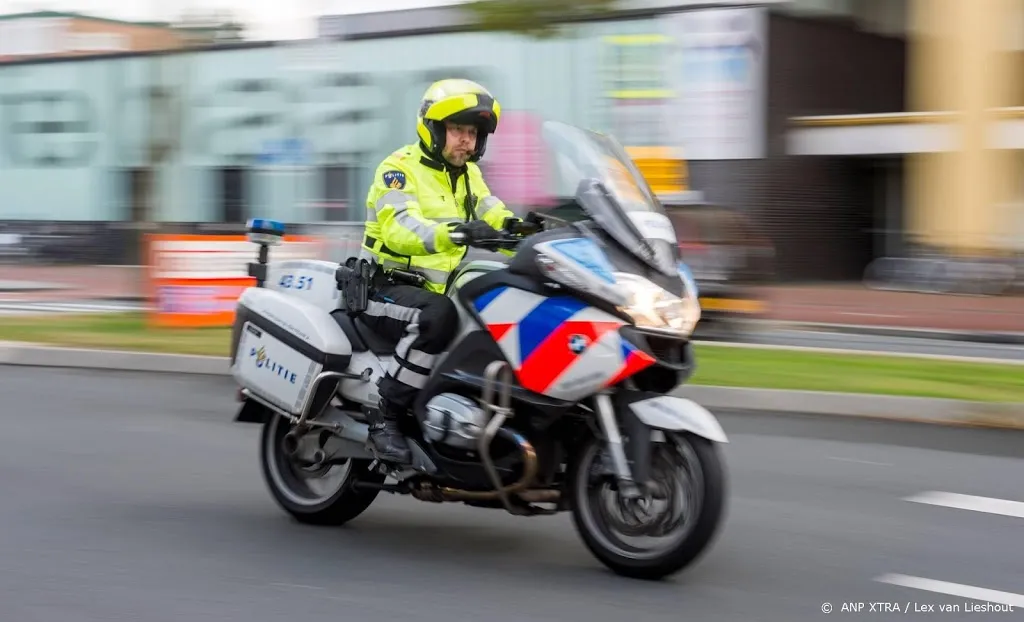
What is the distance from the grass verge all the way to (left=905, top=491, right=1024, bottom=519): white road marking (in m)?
2.66

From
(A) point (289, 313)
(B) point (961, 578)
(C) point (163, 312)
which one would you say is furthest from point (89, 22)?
(B) point (961, 578)

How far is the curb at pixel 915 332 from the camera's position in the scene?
57.5ft

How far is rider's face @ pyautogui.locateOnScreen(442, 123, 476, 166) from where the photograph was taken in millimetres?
5824

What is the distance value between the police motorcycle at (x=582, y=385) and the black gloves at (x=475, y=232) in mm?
124

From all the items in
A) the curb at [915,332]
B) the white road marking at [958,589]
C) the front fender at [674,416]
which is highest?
the front fender at [674,416]

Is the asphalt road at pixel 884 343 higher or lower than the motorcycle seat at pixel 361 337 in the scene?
lower

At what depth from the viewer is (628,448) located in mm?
5164

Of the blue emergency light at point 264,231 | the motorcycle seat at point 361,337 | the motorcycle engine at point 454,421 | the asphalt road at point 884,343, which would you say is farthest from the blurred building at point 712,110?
the motorcycle engine at point 454,421

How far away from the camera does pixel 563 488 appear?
17.8ft

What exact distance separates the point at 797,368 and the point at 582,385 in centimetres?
661

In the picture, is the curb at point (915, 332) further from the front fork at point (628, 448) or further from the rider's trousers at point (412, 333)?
the front fork at point (628, 448)

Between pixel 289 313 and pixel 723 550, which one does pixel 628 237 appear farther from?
pixel 289 313

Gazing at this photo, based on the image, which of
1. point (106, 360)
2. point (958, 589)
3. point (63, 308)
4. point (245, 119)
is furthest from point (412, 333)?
point (245, 119)

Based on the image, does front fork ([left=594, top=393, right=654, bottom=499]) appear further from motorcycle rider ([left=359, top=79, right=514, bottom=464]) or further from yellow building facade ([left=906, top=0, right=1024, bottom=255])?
yellow building facade ([left=906, top=0, right=1024, bottom=255])
